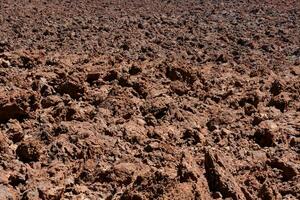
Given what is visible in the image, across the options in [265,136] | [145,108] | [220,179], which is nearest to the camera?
[220,179]

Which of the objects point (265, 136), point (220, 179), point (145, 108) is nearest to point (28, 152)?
point (220, 179)

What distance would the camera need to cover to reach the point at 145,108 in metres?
6.77

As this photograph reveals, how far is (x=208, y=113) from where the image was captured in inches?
279

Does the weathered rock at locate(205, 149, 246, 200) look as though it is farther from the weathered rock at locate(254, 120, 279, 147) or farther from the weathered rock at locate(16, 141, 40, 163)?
the weathered rock at locate(16, 141, 40, 163)

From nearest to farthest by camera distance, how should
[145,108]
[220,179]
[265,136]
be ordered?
[220,179]
[265,136]
[145,108]

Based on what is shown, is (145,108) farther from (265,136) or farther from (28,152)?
(28,152)

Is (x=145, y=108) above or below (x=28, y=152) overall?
above

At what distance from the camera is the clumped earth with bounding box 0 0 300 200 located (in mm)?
4957

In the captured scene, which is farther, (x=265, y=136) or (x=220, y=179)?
(x=265, y=136)

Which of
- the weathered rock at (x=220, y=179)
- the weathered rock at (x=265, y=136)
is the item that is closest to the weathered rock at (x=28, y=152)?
the weathered rock at (x=220, y=179)

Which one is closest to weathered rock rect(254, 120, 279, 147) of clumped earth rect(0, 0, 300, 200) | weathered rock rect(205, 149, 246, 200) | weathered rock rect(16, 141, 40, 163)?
Answer: clumped earth rect(0, 0, 300, 200)

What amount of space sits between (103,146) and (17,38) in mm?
4346

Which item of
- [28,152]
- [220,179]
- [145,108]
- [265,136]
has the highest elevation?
[265,136]

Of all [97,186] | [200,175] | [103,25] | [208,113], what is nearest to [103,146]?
[97,186]
